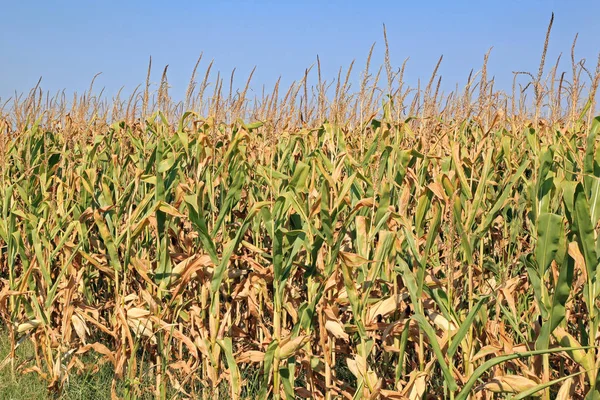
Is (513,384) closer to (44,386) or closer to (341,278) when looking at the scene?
(341,278)

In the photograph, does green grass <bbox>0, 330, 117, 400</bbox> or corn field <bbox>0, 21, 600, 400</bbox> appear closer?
corn field <bbox>0, 21, 600, 400</bbox>

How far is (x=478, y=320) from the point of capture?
117 inches

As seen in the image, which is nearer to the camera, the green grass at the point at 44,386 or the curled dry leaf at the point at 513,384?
the curled dry leaf at the point at 513,384

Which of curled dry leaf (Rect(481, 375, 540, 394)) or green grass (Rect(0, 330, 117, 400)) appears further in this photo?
green grass (Rect(0, 330, 117, 400))

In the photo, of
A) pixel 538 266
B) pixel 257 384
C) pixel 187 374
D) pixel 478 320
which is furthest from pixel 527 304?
pixel 187 374

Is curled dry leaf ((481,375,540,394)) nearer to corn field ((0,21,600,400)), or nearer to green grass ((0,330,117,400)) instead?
corn field ((0,21,600,400))

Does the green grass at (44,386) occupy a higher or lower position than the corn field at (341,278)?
lower

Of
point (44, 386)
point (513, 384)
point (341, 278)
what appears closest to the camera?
point (513, 384)

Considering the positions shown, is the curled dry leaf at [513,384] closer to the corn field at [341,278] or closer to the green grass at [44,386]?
the corn field at [341,278]

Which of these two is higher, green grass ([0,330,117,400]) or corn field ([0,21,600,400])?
corn field ([0,21,600,400])

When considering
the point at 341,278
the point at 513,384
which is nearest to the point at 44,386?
the point at 341,278

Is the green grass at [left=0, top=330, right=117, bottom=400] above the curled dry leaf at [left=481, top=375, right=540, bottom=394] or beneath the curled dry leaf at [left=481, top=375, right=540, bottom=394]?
beneath

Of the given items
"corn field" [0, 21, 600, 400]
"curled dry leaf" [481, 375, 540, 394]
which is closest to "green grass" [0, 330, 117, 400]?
"corn field" [0, 21, 600, 400]

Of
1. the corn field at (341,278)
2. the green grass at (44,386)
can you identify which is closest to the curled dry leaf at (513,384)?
the corn field at (341,278)
